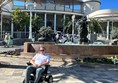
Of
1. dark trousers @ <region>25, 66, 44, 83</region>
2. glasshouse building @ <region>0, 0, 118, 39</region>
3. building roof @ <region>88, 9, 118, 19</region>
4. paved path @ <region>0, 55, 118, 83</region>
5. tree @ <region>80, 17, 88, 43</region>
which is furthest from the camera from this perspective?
glasshouse building @ <region>0, 0, 118, 39</region>

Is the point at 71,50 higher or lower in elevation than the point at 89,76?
higher

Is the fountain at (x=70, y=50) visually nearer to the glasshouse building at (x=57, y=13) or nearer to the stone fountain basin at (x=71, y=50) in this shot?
the stone fountain basin at (x=71, y=50)

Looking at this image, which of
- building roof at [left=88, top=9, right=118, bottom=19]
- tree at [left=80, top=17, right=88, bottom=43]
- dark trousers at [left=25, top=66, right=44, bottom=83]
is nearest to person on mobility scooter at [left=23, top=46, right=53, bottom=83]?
dark trousers at [left=25, top=66, right=44, bottom=83]

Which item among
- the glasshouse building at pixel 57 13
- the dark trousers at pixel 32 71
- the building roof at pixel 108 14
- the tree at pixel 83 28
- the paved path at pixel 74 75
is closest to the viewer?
the dark trousers at pixel 32 71

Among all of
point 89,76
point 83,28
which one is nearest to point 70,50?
point 83,28

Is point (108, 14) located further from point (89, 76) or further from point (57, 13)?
point (89, 76)

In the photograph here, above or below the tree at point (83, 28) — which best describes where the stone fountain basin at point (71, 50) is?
below

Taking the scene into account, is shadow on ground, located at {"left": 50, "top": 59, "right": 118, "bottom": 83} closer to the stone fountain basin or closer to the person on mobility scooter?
the person on mobility scooter

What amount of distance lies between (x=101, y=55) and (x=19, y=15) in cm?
3207

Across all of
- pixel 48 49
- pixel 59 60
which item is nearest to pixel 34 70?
pixel 59 60

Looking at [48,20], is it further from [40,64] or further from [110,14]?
[40,64]

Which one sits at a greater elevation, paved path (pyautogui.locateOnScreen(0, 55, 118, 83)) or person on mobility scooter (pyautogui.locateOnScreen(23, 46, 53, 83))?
A: person on mobility scooter (pyautogui.locateOnScreen(23, 46, 53, 83))

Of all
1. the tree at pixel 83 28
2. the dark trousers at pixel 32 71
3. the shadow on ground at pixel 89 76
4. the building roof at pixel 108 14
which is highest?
the building roof at pixel 108 14

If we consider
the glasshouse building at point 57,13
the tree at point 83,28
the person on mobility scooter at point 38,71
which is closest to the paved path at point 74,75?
the person on mobility scooter at point 38,71
